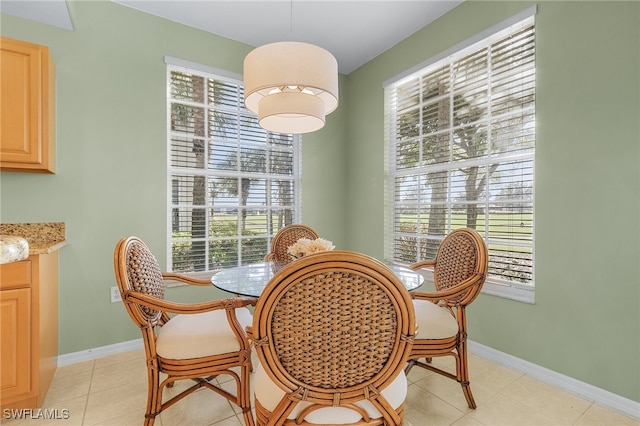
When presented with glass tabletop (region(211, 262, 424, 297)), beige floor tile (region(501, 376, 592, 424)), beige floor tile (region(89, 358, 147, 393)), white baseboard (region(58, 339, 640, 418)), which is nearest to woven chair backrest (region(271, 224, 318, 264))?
glass tabletop (region(211, 262, 424, 297))

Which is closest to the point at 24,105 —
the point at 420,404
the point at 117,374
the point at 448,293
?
the point at 117,374

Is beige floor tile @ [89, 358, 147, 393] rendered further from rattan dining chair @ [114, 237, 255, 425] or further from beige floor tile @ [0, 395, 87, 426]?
rattan dining chair @ [114, 237, 255, 425]

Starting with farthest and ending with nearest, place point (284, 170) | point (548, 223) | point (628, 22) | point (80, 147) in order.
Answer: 1. point (284, 170)
2. point (80, 147)
3. point (548, 223)
4. point (628, 22)

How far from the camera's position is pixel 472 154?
2.57 meters

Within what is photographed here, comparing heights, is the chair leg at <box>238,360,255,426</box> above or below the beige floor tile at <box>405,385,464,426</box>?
above

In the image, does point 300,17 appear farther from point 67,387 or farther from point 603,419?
point 603,419

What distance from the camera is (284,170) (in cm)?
342

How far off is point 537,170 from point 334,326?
201 cm

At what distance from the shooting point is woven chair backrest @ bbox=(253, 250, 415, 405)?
0.89m

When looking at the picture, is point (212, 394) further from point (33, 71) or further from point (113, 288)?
point (33, 71)

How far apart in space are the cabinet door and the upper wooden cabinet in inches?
34.2

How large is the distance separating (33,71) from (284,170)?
81.8 inches

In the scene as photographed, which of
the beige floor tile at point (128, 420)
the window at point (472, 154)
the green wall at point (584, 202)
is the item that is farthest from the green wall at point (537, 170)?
the beige floor tile at point (128, 420)

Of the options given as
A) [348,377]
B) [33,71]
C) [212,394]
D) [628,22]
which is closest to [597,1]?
[628,22]
